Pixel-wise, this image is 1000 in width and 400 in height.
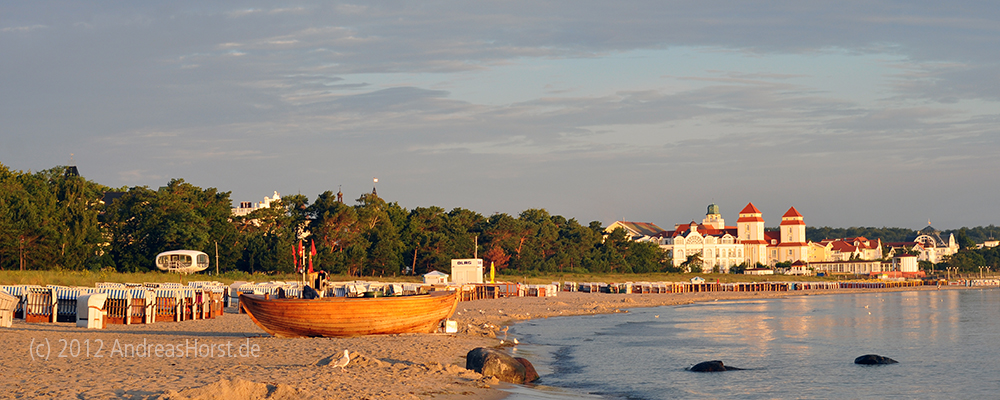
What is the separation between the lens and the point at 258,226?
264ft

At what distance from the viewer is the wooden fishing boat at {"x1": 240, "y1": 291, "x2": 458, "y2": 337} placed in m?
22.8

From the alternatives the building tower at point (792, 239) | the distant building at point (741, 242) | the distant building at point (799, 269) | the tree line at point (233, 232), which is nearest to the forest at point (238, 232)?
the tree line at point (233, 232)

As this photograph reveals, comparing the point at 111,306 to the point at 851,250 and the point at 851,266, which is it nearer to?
the point at 851,266

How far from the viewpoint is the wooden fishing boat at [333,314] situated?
2277 cm

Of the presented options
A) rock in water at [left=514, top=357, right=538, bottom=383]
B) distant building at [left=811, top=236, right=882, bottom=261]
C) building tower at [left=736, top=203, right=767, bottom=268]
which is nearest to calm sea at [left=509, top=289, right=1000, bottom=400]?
rock in water at [left=514, top=357, right=538, bottom=383]

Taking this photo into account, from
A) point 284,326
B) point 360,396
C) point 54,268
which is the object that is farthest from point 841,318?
point 54,268

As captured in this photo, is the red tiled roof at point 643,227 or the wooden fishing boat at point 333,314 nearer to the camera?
the wooden fishing boat at point 333,314

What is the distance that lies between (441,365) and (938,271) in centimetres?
18332

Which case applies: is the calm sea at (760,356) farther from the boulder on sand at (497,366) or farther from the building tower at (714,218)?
the building tower at (714,218)

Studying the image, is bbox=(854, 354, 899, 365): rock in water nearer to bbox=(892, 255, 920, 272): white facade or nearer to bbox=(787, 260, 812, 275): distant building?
bbox=(787, 260, 812, 275): distant building

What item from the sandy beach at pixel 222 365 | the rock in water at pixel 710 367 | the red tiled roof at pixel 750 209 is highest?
the red tiled roof at pixel 750 209

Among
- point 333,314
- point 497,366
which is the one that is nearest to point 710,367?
point 497,366

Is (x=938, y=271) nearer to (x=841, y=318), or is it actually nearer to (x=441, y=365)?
(x=841, y=318)

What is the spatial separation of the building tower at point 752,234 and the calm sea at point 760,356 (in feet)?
367
